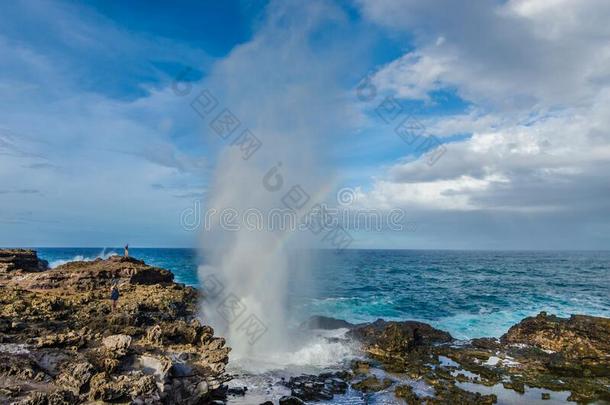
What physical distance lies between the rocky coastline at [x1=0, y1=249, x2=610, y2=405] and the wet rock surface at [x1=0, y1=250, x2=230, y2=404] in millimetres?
39

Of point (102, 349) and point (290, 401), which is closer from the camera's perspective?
point (102, 349)

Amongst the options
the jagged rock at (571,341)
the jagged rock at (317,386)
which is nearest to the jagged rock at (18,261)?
the jagged rock at (317,386)

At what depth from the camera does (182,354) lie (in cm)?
1466

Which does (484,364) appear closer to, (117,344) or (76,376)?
(117,344)

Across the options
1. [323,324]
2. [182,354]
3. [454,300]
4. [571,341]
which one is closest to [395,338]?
[323,324]

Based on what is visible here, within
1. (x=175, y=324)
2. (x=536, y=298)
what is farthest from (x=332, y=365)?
(x=536, y=298)

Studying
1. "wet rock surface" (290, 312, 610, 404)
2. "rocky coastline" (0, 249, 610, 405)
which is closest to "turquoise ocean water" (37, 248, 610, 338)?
"wet rock surface" (290, 312, 610, 404)

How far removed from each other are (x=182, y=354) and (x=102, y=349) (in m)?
2.81

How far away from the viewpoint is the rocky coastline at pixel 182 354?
1171 centimetres

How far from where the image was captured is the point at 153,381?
1195 centimetres

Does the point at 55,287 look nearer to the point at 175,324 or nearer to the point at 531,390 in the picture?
the point at 175,324

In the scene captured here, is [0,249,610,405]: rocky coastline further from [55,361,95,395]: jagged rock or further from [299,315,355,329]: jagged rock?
[299,315,355,329]: jagged rock

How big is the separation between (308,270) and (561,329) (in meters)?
19.9

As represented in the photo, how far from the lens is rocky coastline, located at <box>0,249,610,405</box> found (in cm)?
1171
